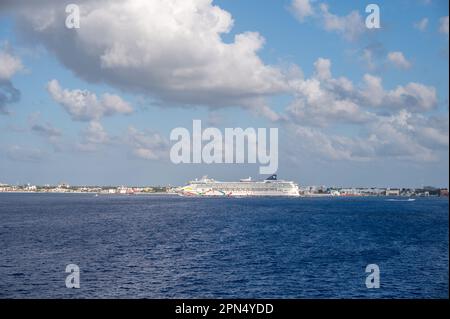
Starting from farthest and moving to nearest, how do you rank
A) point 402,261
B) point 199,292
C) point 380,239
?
1. point 380,239
2. point 402,261
3. point 199,292

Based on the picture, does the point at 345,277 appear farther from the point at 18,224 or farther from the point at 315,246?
the point at 18,224

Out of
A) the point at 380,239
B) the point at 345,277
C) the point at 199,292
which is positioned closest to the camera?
the point at 199,292

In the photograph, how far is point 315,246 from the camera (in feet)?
187

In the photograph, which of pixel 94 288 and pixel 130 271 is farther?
pixel 130 271

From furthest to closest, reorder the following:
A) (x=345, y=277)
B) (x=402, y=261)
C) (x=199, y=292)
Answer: (x=402, y=261) → (x=345, y=277) → (x=199, y=292)

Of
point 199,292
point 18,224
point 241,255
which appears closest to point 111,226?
point 18,224

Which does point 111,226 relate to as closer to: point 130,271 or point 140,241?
point 140,241

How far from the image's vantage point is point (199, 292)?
113 ft

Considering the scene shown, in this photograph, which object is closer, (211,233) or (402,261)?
(402,261)
